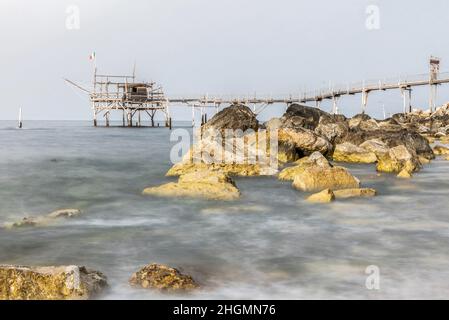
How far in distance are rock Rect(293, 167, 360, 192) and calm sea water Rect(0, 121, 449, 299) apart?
497 mm

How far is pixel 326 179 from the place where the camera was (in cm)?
1264

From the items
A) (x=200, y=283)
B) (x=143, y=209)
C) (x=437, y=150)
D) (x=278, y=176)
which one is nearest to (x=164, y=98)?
(x=437, y=150)

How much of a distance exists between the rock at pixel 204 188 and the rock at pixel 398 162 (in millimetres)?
7224

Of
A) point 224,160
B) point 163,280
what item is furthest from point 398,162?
point 163,280

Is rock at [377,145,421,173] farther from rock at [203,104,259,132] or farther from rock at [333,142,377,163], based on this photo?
rock at [203,104,259,132]

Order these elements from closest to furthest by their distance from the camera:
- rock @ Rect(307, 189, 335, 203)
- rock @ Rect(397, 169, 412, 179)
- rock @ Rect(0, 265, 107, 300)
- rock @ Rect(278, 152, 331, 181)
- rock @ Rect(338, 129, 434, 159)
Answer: rock @ Rect(0, 265, 107, 300)
rock @ Rect(307, 189, 335, 203)
rock @ Rect(278, 152, 331, 181)
rock @ Rect(397, 169, 412, 179)
rock @ Rect(338, 129, 434, 159)

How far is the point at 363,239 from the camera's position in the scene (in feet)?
26.5

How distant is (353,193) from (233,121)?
11715mm

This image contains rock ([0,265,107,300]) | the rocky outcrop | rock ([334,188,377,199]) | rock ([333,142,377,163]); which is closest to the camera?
rock ([0,265,107,300])

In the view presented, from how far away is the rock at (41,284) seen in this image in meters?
5.19

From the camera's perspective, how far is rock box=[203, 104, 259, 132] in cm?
2272

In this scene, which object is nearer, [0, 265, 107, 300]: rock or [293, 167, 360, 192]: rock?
[0, 265, 107, 300]: rock

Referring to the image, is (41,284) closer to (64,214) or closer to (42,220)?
(42,220)

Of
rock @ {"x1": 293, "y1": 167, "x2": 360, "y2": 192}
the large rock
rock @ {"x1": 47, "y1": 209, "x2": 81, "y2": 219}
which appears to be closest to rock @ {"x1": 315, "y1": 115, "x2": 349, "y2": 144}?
the large rock
